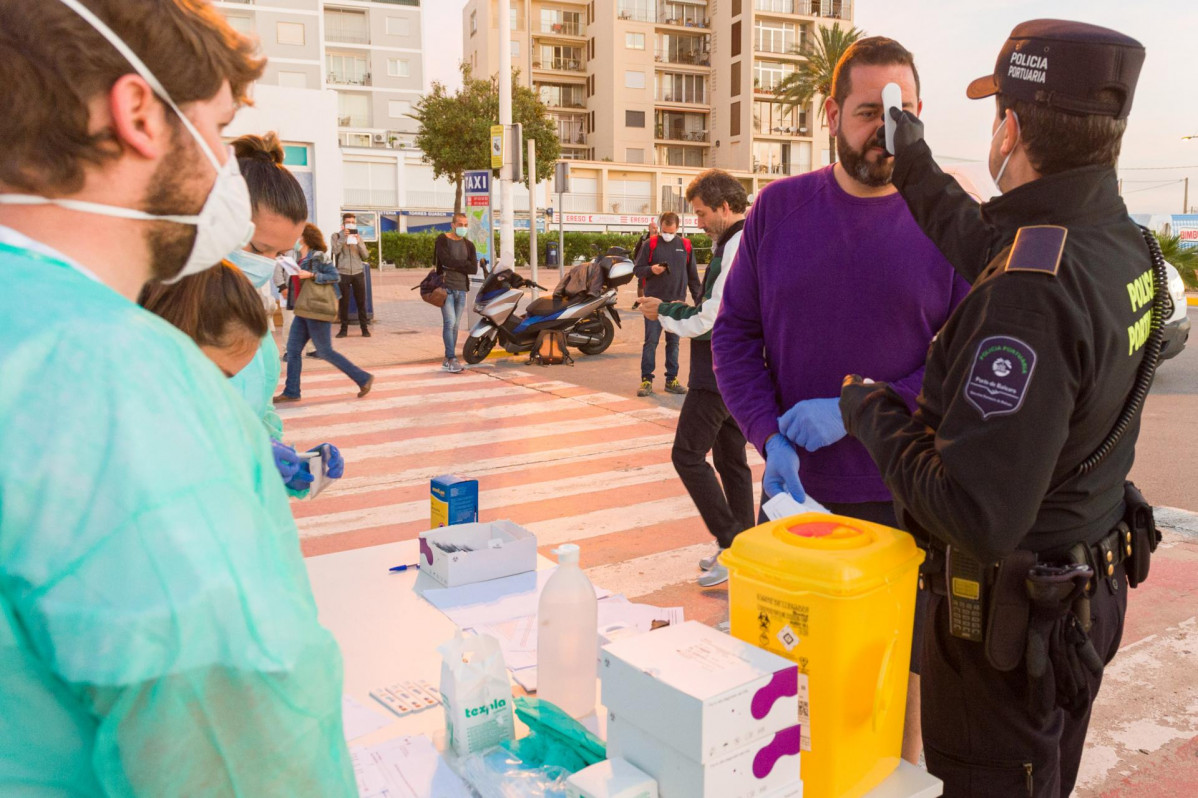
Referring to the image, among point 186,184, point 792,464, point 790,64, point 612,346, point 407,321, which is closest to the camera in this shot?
point 186,184

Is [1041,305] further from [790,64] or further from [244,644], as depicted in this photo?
[790,64]

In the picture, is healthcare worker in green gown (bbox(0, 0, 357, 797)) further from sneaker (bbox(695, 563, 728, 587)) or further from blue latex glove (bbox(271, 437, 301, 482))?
sneaker (bbox(695, 563, 728, 587))

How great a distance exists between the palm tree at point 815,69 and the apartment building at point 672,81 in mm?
Result: 2215

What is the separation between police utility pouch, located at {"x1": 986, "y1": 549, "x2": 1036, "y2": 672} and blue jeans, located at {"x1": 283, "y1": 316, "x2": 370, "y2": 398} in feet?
29.1

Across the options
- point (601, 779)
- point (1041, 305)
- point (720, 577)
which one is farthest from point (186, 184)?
point (720, 577)

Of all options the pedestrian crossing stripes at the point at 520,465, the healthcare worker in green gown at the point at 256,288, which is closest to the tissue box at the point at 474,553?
the healthcare worker in green gown at the point at 256,288

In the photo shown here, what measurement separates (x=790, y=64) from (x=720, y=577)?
213 ft

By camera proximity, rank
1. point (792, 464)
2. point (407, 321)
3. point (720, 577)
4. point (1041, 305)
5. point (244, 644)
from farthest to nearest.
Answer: point (407, 321)
point (720, 577)
point (792, 464)
point (1041, 305)
point (244, 644)

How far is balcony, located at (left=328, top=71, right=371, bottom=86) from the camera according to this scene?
68.8 meters

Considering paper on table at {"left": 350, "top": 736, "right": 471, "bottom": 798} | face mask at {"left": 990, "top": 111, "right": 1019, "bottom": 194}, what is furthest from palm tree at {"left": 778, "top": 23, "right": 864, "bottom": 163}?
paper on table at {"left": 350, "top": 736, "right": 471, "bottom": 798}

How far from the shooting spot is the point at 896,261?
273cm

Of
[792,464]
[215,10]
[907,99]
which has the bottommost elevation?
[792,464]

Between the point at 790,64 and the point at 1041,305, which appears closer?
the point at 1041,305

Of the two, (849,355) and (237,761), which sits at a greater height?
(849,355)
